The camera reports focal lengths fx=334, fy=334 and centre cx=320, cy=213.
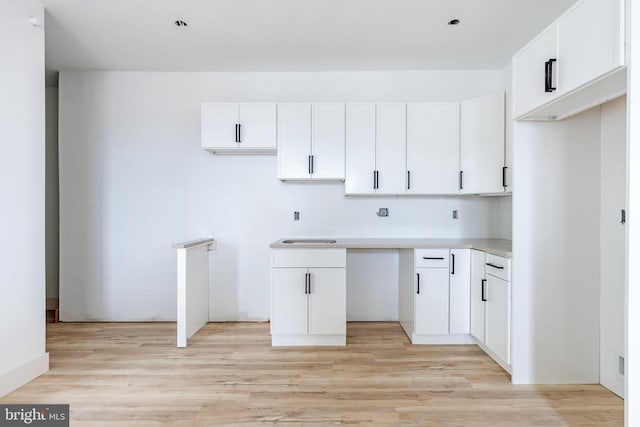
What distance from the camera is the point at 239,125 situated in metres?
3.30

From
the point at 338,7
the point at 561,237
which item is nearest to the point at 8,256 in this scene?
the point at 338,7

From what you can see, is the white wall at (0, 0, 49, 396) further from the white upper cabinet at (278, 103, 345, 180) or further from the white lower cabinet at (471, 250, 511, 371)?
the white lower cabinet at (471, 250, 511, 371)

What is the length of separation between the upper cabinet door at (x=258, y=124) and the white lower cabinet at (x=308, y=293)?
112 centimetres

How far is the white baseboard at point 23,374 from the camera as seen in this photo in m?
2.20

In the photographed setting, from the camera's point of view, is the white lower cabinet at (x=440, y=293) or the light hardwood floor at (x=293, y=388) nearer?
the light hardwood floor at (x=293, y=388)

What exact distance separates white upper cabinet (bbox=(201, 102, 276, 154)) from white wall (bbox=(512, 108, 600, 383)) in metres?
2.13

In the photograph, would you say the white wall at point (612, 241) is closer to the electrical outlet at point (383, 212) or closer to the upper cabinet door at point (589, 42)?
Result: the upper cabinet door at point (589, 42)

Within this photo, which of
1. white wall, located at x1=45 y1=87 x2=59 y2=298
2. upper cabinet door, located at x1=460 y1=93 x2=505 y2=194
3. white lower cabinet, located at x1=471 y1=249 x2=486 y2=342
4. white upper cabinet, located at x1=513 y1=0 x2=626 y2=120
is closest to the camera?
white upper cabinet, located at x1=513 y1=0 x2=626 y2=120

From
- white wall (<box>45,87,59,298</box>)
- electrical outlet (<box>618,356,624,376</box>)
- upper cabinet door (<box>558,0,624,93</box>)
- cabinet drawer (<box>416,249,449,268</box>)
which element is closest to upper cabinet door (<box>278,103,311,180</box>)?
cabinet drawer (<box>416,249,449,268</box>)

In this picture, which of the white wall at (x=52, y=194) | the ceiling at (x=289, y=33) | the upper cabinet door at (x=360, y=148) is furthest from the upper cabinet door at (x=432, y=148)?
the white wall at (x=52, y=194)

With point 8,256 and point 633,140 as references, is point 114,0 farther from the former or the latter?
point 633,140

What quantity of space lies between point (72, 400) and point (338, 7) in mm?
3275

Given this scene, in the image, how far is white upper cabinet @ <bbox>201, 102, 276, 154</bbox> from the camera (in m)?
3.30

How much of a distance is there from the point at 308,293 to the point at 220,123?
6.13 feet
